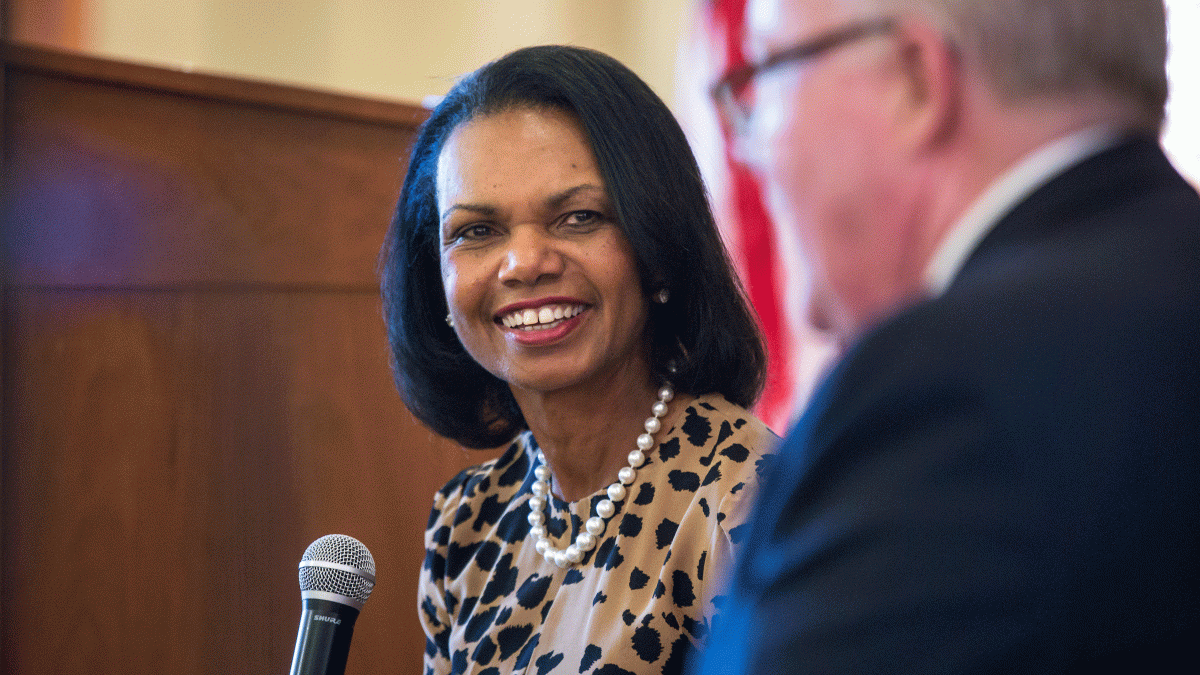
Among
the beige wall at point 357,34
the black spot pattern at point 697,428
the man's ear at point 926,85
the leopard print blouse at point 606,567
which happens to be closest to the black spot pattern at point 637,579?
the leopard print blouse at point 606,567

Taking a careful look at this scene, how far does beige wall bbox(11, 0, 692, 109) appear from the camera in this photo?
8.48ft

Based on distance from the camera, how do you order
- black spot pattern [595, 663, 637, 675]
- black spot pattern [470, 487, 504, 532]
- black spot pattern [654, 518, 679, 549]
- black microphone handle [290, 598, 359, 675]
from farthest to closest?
1. black spot pattern [470, 487, 504, 532]
2. black spot pattern [654, 518, 679, 549]
3. black spot pattern [595, 663, 637, 675]
4. black microphone handle [290, 598, 359, 675]

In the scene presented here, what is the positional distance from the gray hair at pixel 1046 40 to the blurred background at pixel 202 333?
1.33 meters

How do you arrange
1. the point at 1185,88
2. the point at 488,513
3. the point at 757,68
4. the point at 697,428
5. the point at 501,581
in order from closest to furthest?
1. the point at 757,68
2. the point at 697,428
3. the point at 501,581
4. the point at 488,513
5. the point at 1185,88

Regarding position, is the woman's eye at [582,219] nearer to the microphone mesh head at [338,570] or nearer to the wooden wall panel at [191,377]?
the microphone mesh head at [338,570]

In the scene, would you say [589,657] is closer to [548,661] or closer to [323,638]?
[548,661]

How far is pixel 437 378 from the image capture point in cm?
186

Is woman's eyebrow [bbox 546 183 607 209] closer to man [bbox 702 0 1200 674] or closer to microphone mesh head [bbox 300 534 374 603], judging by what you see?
microphone mesh head [bbox 300 534 374 603]

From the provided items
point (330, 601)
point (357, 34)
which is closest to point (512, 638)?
point (330, 601)

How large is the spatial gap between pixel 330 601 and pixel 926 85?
954 mm

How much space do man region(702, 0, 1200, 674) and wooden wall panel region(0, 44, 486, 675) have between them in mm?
2167

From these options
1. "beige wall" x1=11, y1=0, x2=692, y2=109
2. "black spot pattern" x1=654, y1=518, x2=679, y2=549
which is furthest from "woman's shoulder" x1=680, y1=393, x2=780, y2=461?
"beige wall" x1=11, y1=0, x2=692, y2=109

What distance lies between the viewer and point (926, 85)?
Answer: 483mm

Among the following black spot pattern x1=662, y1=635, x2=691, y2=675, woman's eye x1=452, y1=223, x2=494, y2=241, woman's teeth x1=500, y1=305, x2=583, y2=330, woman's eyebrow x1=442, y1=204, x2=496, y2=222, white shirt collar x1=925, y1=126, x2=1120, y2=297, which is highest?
woman's eyebrow x1=442, y1=204, x2=496, y2=222
